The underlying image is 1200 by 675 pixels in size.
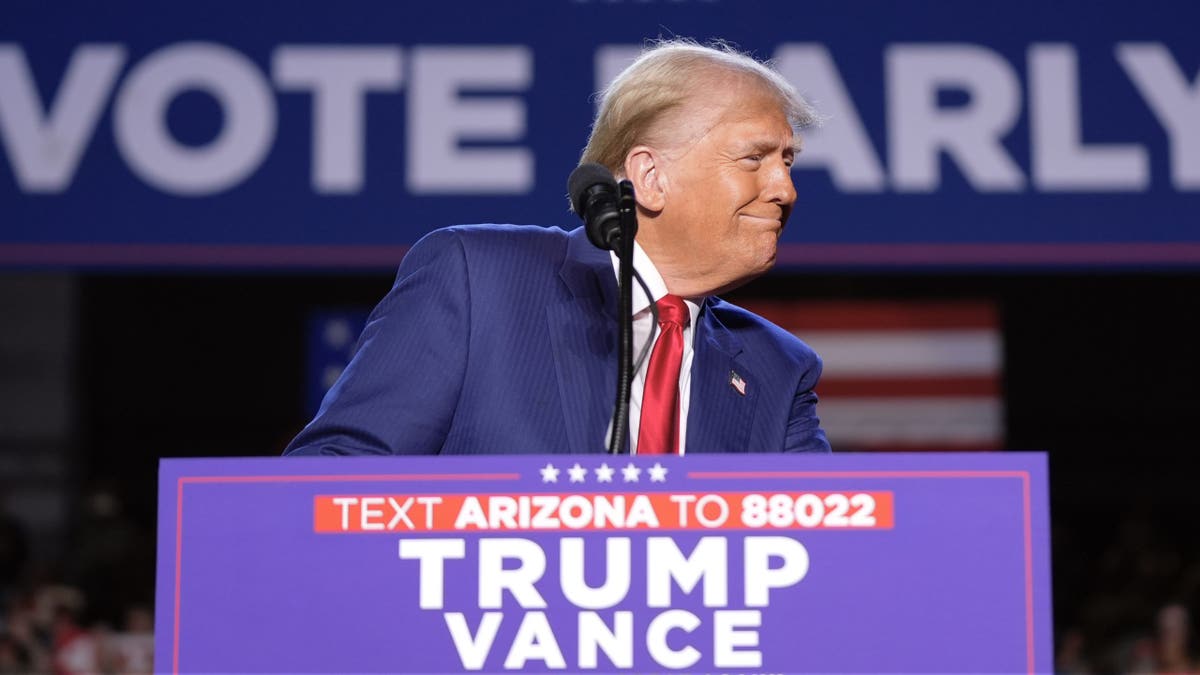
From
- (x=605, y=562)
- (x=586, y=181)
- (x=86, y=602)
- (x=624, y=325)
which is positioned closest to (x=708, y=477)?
(x=605, y=562)

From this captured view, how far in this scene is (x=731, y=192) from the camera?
1.40 m

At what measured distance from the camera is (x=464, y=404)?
4.21 ft

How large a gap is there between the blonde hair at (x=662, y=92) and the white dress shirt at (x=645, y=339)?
121 mm

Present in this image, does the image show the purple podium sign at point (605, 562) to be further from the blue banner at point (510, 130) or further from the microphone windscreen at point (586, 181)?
the blue banner at point (510, 130)

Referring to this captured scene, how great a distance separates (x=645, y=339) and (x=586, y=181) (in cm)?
22

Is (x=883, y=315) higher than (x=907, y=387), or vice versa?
(x=883, y=315)

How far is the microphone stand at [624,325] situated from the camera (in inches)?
43.8

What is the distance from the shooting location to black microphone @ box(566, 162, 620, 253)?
117cm

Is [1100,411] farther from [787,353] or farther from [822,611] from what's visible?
[822,611]

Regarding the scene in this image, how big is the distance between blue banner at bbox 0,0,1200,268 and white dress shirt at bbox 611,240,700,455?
145 centimetres

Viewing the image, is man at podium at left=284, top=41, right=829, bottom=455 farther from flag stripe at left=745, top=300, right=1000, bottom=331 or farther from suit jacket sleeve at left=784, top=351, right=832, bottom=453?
flag stripe at left=745, top=300, right=1000, bottom=331

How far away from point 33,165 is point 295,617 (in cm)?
222

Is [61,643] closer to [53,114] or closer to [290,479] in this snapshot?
[53,114]

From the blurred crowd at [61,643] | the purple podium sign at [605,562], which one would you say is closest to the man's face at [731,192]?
the purple podium sign at [605,562]
